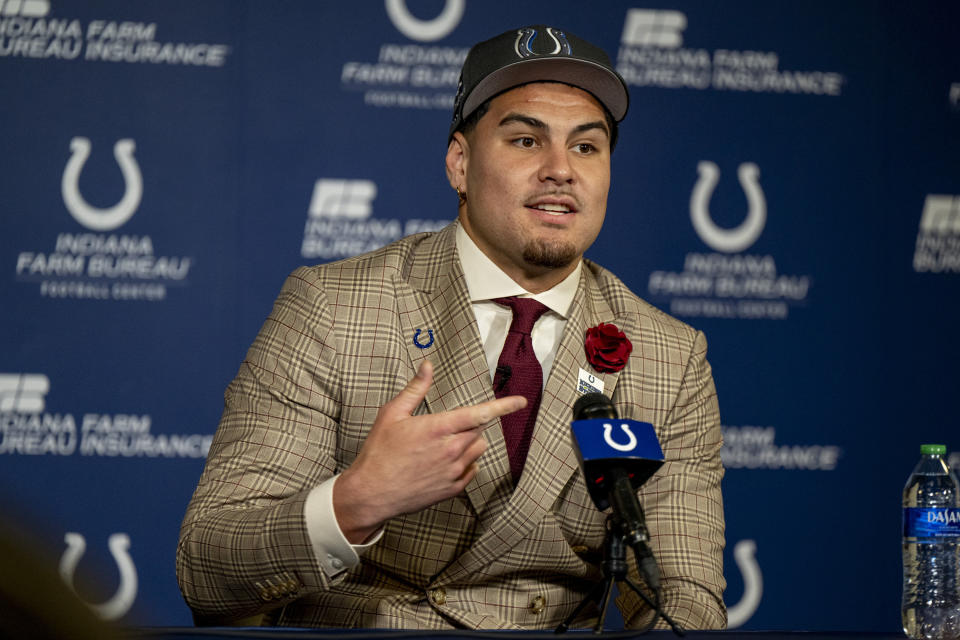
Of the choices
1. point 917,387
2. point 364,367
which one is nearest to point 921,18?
point 917,387

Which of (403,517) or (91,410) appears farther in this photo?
(91,410)

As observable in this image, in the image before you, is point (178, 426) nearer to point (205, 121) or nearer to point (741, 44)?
point (205, 121)

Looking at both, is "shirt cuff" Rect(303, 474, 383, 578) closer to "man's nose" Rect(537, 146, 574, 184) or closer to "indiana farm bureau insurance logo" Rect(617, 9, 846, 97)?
"man's nose" Rect(537, 146, 574, 184)

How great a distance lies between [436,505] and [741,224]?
219 cm

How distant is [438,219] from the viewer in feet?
12.0

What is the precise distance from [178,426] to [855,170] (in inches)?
103

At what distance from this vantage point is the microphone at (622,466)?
1.33 metres

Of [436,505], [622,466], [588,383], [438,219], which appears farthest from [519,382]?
[438,219]

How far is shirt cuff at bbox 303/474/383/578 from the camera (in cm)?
166

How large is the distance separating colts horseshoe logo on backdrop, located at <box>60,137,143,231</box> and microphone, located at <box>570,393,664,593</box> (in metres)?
2.50

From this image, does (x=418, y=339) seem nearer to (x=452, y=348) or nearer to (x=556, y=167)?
(x=452, y=348)

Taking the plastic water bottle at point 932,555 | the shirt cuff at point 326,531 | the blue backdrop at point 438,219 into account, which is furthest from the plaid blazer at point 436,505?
the blue backdrop at point 438,219

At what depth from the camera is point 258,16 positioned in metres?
3.62

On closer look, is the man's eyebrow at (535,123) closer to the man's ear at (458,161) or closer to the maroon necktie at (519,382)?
the man's ear at (458,161)
